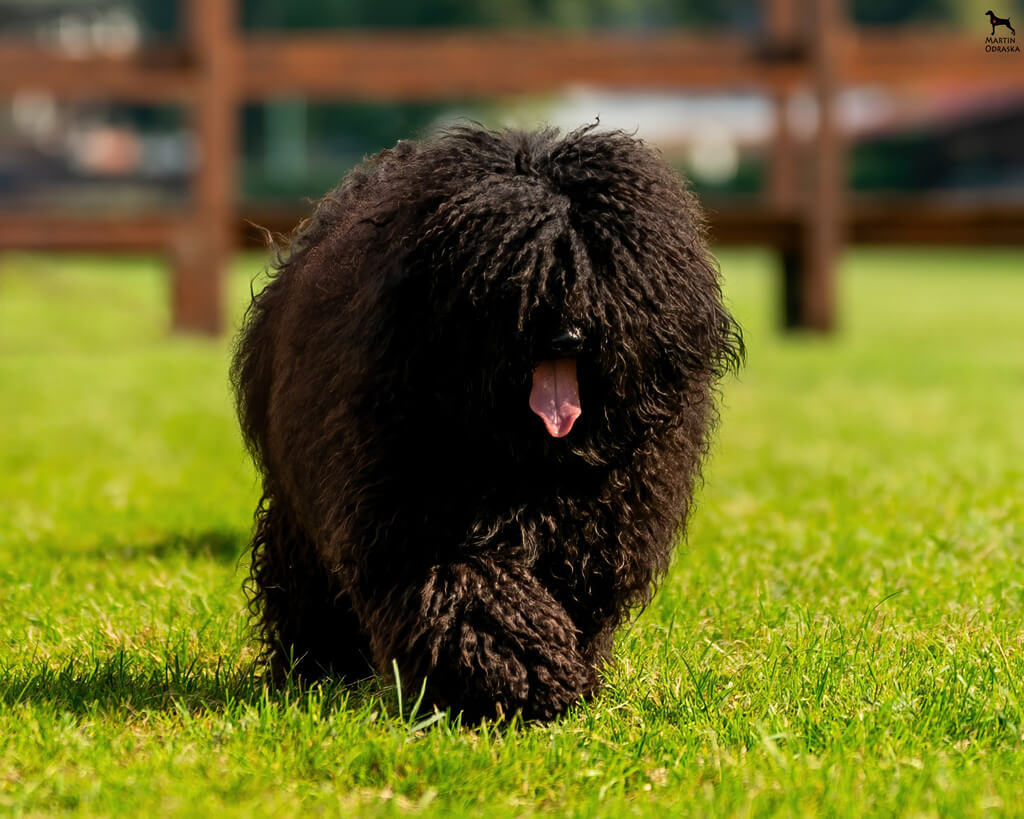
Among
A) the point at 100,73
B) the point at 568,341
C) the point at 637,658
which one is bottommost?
the point at 637,658

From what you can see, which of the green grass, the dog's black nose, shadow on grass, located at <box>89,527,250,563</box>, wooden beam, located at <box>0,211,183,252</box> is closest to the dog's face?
the dog's black nose

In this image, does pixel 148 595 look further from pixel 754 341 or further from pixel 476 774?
pixel 754 341

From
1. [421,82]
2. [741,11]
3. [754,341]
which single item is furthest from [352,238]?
[741,11]

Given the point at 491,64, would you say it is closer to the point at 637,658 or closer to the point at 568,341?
the point at 637,658

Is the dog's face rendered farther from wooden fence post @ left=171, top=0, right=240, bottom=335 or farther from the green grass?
wooden fence post @ left=171, top=0, right=240, bottom=335

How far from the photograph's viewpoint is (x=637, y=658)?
4301mm

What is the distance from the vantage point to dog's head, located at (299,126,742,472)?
368 cm

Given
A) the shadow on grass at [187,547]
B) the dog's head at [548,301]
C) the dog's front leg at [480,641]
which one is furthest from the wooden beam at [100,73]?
the dog's front leg at [480,641]

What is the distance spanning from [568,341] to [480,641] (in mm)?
714

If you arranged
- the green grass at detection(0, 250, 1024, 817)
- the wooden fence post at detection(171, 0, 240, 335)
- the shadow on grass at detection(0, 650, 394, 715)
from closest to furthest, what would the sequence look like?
the green grass at detection(0, 250, 1024, 817) → the shadow on grass at detection(0, 650, 394, 715) → the wooden fence post at detection(171, 0, 240, 335)

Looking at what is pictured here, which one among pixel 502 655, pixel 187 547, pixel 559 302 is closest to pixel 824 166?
pixel 187 547

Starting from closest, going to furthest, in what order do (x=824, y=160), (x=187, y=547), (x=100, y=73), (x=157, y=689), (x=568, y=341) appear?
1. (x=568, y=341)
2. (x=157, y=689)
3. (x=187, y=547)
4. (x=100, y=73)
5. (x=824, y=160)

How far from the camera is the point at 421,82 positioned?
43.4 ft

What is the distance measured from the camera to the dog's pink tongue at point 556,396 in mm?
3660
